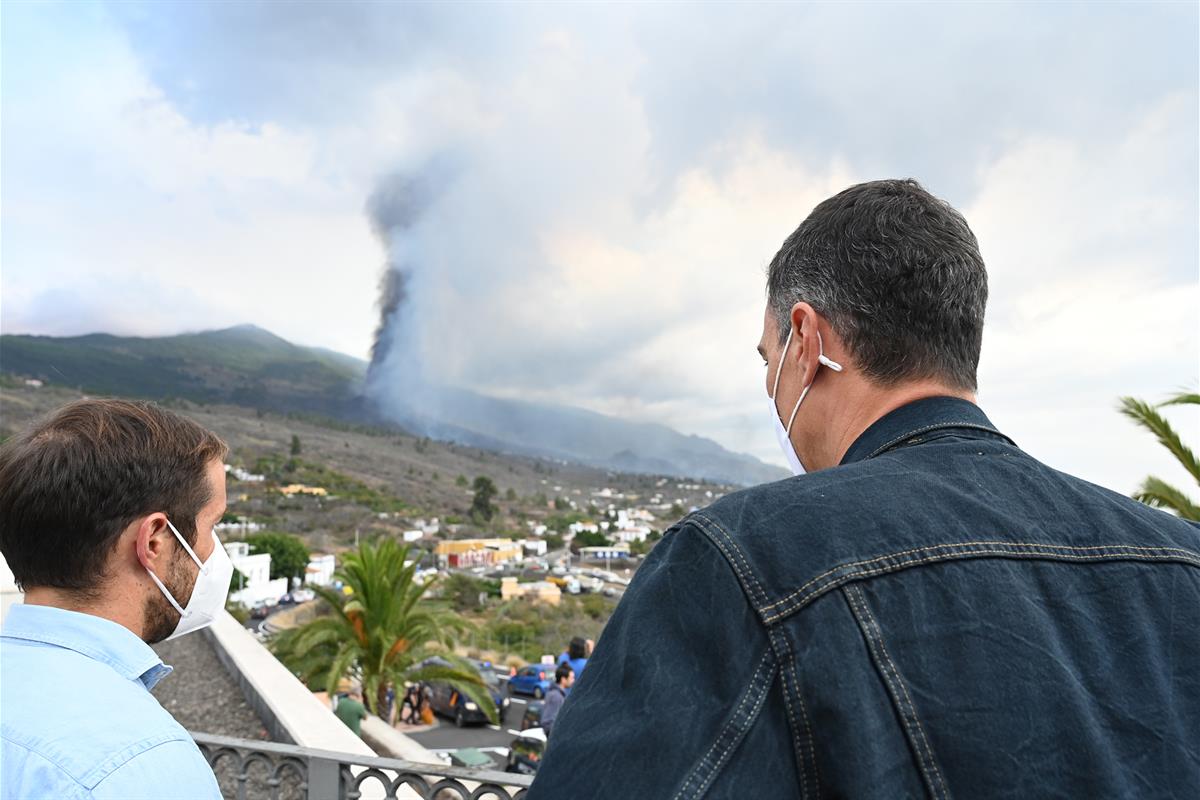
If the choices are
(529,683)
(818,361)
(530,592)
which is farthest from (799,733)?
(530,592)

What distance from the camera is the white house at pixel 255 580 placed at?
143 feet

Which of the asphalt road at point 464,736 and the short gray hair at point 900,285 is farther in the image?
the asphalt road at point 464,736

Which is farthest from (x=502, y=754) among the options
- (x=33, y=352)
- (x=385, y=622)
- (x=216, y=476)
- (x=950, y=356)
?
(x=33, y=352)

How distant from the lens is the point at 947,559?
36.6 inches

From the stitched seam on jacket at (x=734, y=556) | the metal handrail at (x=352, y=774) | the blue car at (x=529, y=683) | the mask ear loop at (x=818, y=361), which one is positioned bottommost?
the blue car at (x=529, y=683)

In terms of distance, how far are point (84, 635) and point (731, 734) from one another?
1.47 metres

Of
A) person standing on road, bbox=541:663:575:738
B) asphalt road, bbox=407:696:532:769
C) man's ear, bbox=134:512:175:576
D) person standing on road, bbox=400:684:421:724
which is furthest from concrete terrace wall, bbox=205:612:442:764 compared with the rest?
person standing on road, bbox=400:684:421:724

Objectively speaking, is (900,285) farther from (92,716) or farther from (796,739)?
(92,716)

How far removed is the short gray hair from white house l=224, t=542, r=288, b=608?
4618cm

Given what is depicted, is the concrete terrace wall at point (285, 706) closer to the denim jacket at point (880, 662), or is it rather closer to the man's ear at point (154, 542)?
the man's ear at point (154, 542)

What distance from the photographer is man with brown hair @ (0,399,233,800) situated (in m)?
1.42

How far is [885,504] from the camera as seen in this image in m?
0.96

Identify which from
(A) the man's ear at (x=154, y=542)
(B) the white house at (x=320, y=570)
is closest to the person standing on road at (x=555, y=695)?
(A) the man's ear at (x=154, y=542)

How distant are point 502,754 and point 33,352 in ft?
537
